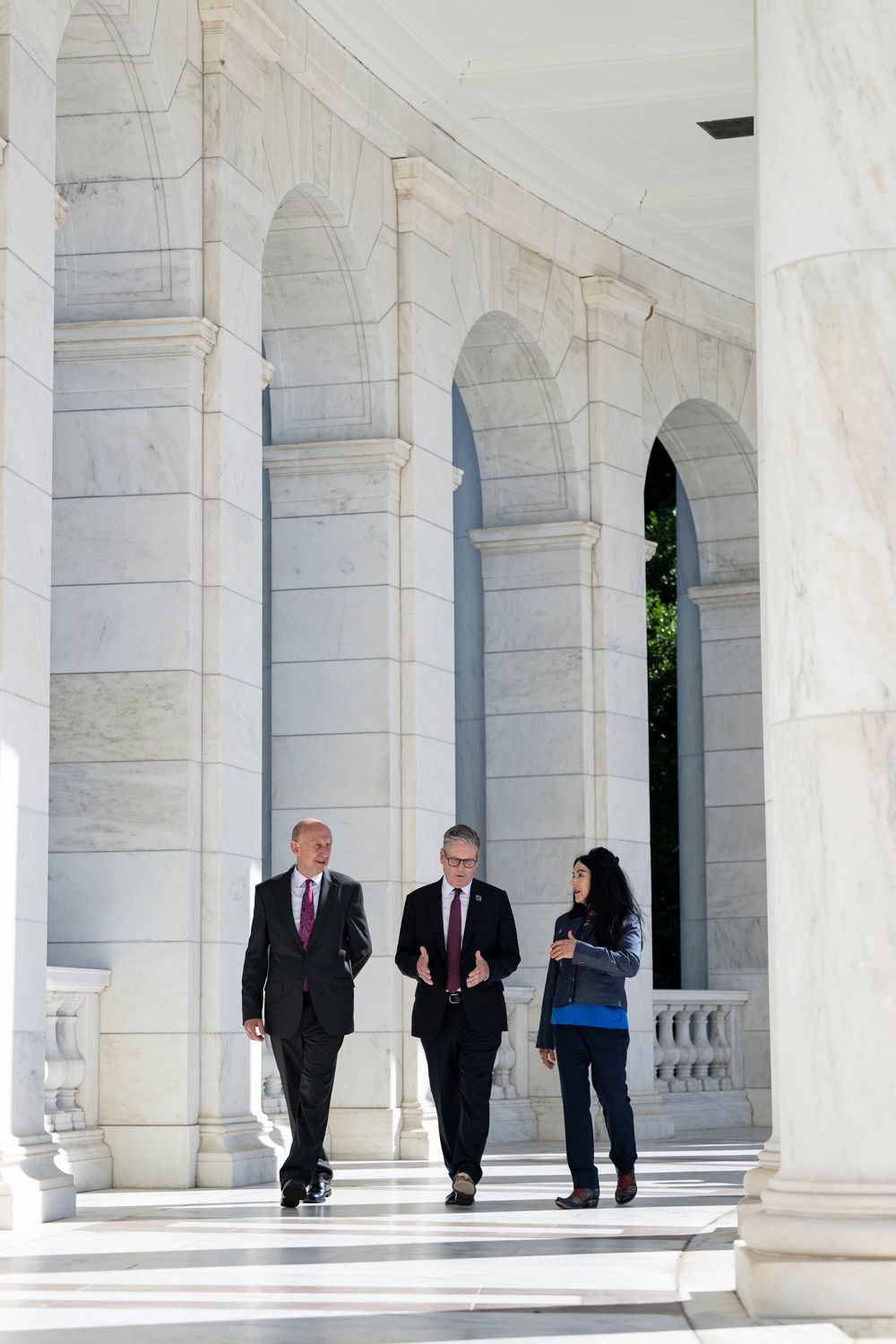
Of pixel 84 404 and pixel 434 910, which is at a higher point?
pixel 84 404

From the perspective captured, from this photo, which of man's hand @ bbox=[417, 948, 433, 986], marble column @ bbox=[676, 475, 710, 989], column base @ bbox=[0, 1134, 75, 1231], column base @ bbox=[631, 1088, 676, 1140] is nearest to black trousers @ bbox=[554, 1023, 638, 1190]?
man's hand @ bbox=[417, 948, 433, 986]

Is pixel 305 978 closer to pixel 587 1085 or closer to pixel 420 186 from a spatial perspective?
pixel 587 1085

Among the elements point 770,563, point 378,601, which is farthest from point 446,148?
point 770,563

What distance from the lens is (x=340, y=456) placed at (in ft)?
74.7

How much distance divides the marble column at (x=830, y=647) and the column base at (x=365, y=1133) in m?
11.8

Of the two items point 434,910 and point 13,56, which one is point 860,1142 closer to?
point 434,910

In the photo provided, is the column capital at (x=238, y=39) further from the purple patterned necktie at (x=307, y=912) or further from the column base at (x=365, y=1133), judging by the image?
the column base at (x=365, y=1133)

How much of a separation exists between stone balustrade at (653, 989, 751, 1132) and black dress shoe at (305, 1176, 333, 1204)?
12932 mm

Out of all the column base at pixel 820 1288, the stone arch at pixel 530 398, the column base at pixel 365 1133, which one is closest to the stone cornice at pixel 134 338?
the column base at pixel 365 1133

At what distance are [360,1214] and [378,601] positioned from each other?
8.97 meters

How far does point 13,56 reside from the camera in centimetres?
1504

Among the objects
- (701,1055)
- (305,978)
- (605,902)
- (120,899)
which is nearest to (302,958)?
(305,978)

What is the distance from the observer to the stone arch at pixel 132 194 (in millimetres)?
18719

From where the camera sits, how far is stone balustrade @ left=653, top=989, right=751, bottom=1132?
94.3 ft
